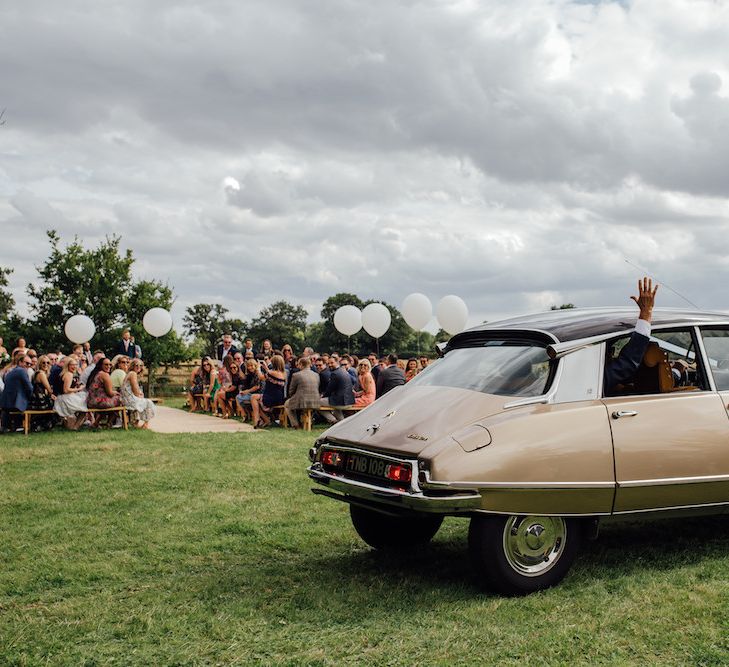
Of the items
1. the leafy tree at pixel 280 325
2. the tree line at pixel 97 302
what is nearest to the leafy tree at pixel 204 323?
the leafy tree at pixel 280 325

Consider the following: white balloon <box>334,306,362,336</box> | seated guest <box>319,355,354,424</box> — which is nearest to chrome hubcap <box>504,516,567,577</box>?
seated guest <box>319,355,354,424</box>

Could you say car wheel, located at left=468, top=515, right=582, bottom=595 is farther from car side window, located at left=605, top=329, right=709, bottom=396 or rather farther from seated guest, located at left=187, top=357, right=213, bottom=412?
seated guest, located at left=187, top=357, right=213, bottom=412

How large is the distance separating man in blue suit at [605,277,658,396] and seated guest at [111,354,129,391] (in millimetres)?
13177

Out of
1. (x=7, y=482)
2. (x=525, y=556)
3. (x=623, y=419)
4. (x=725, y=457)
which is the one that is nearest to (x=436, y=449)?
(x=525, y=556)

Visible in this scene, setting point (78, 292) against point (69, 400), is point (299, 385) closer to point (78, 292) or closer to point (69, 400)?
point (69, 400)

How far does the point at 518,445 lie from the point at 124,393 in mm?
13259

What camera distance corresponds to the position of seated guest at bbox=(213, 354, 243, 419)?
66.8 ft

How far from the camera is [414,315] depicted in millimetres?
23797

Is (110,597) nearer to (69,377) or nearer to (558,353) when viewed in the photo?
(558,353)

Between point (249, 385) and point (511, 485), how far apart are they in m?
15.1

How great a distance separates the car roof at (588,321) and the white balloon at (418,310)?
17.2 m

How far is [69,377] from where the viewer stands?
53.7 ft

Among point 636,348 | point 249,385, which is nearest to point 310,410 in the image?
point 249,385

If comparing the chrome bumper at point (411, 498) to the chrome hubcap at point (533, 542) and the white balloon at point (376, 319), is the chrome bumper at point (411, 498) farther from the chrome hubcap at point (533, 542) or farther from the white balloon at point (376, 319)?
the white balloon at point (376, 319)
